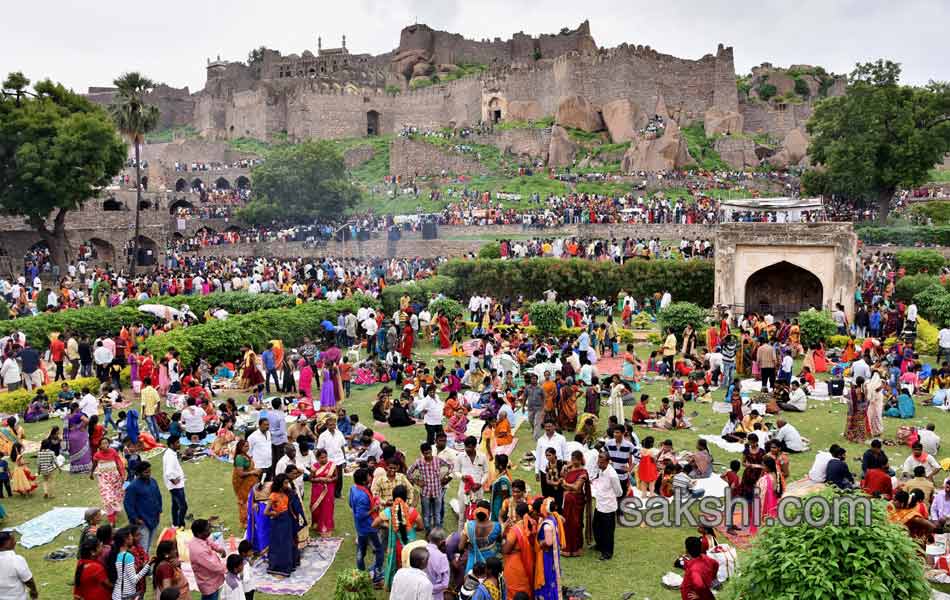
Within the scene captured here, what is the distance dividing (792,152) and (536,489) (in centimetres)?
4741

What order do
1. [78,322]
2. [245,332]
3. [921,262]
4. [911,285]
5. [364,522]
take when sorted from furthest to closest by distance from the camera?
[921,262] → [911,285] → [78,322] → [245,332] → [364,522]

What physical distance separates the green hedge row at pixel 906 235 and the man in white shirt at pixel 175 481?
3034 centimetres

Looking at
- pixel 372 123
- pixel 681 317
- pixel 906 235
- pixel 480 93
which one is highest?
pixel 480 93

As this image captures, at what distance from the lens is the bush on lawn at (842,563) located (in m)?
6.00

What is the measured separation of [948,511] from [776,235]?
15.4m

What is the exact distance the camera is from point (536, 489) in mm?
11883

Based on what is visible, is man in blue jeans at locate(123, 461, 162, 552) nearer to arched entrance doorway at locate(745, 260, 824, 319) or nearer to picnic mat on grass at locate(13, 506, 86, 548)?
picnic mat on grass at locate(13, 506, 86, 548)

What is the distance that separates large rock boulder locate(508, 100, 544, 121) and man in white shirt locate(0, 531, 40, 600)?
5618 cm

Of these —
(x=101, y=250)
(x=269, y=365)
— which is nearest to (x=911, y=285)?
(x=269, y=365)

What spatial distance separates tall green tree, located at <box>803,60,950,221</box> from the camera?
3578 cm

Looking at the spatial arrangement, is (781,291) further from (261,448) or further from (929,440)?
(261,448)

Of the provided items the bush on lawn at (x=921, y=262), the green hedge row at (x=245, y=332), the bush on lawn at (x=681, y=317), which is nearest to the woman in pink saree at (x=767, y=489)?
the bush on lawn at (x=681, y=317)

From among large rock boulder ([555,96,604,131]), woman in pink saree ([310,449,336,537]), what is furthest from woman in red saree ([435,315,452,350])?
large rock boulder ([555,96,604,131])

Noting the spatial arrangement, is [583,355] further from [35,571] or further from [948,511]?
[35,571]
